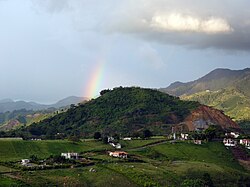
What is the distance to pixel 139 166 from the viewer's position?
78000mm

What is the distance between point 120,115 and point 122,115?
824 millimetres

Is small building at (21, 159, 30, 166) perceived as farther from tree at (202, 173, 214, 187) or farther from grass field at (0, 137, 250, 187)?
Answer: tree at (202, 173, 214, 187)

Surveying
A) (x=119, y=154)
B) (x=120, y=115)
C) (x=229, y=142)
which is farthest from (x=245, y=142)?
(x=120, y=115)

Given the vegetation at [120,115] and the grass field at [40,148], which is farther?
the vegetation at [120,115]

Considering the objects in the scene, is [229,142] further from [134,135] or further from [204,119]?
[204,119]

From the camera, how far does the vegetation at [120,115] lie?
475ft

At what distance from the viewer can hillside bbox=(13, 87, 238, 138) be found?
14575 centimetres

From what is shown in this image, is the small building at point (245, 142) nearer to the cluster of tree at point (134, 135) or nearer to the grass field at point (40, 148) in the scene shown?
the cluster of tree at point (134, 135)

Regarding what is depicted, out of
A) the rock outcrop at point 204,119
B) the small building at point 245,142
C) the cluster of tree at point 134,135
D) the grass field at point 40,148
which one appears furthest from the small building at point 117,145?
the rock outcrop at point 204,119

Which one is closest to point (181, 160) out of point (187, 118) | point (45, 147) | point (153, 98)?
point (45, 147)

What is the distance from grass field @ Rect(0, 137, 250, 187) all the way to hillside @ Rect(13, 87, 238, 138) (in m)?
35.2

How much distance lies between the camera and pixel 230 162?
9700cm

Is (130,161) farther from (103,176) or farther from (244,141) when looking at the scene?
(244,141)

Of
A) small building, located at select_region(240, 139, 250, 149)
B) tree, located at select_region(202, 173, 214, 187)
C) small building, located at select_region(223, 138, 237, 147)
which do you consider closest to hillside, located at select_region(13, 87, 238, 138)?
small building, located at select_region(223, 138, 237, 147)
